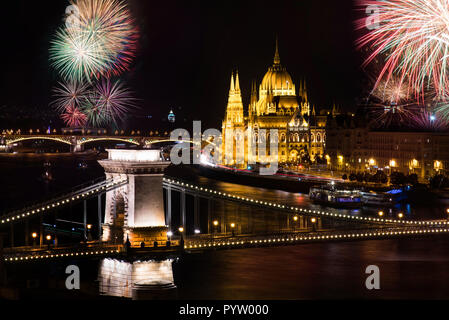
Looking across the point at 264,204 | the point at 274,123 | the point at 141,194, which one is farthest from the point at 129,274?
the point at 274,123

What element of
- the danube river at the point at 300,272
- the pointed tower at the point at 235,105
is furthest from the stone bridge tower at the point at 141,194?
the pointed tower at the point at 235,105

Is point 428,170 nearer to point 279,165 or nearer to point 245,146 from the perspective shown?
point 279,165

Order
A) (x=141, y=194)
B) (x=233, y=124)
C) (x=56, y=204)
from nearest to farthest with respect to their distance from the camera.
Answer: (x=141, y=194) < (x=56, y=204) < (x=233, y=124)

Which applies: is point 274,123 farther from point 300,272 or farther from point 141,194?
A: point 141,194

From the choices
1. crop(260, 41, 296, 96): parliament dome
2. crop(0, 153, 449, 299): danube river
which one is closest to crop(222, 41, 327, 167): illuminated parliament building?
crop(260, 41, 296, 96): parliament dome

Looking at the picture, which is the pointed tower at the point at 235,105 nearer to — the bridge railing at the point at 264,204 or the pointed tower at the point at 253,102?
the pointed tower at the point at 253,102

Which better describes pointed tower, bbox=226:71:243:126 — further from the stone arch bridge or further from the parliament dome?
the stone arch bridge
